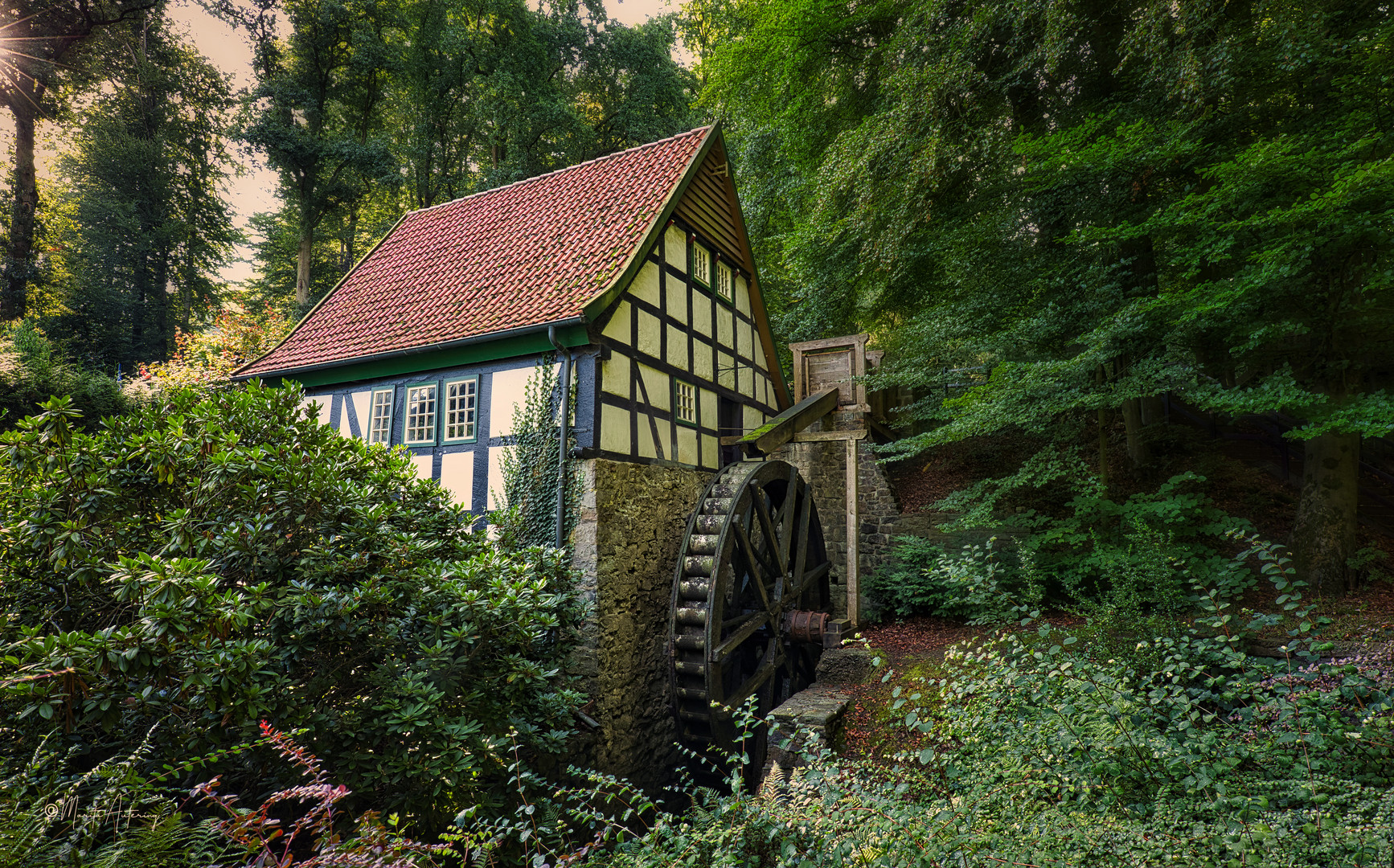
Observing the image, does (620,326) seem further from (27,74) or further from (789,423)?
(27,74)

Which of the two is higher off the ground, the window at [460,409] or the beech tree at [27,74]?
the beech tree at [27,74]

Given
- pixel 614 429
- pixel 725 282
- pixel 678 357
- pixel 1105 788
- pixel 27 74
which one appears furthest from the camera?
pixel 27 74

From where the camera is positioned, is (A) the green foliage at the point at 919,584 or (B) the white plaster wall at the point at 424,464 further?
(A) the green foliage at the point at 919,584

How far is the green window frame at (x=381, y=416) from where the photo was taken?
7.49 metres

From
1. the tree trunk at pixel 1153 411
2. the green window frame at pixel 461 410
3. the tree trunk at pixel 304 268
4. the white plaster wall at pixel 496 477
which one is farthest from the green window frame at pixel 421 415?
the tree trunk at pixel 1153 411

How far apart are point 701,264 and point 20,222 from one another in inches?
632

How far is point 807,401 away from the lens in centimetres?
941

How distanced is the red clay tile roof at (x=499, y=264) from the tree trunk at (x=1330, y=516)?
27.1 feet

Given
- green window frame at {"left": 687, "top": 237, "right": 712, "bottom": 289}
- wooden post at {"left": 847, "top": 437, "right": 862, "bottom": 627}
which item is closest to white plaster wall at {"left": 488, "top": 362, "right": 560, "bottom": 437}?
green window frame at {"left": 687, "top": 237, "right": 712, "bottom": 289}

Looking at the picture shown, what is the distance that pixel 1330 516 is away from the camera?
6.66m

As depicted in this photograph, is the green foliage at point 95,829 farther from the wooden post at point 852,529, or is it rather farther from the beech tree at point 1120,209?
the wooden post at point 852,529

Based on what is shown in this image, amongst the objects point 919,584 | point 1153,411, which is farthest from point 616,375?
point 1153,411

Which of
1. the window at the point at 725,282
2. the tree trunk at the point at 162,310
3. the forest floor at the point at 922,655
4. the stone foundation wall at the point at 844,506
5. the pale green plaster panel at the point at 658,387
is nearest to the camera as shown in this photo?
the forest floor at the point at 922,655

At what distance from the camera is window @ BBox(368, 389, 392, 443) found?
7488 mm
